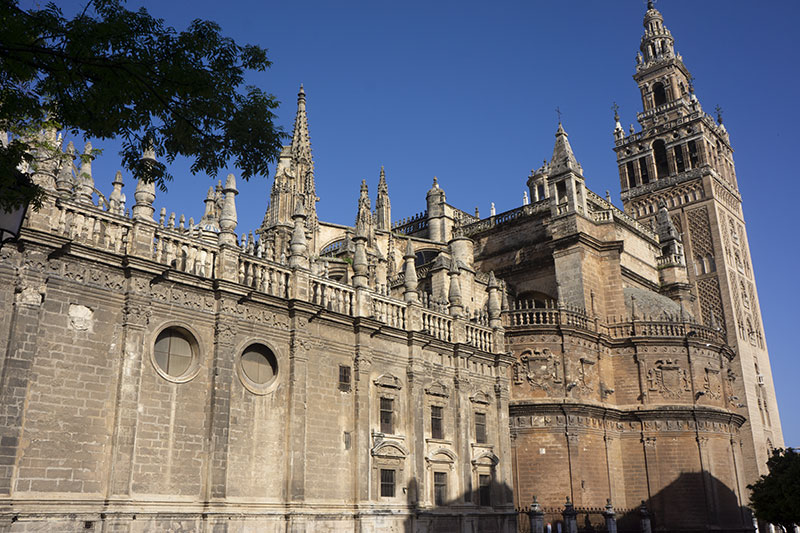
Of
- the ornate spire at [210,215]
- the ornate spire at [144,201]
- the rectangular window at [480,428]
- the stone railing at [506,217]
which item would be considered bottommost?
the rectangular window at [480,428]

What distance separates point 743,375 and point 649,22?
36.3 meters

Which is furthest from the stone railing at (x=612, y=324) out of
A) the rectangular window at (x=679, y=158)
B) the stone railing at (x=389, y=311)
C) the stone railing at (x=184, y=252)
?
the rectangular window at (x=679, y=158)

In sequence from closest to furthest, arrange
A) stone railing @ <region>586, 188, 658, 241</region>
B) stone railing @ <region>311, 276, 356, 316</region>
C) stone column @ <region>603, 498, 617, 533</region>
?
stone railing @ <region>311, 276, 356, 316</region> < stone column @ <region>603, 498, 617, 533</region> < stone railing @ <region>586, 188, 658, 241</region>

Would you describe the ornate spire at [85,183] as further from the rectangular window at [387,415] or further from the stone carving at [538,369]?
the stone carving at [538,369]

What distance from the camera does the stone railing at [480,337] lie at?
1091 inches

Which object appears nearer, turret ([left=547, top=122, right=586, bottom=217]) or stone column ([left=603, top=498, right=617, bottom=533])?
stone column ([left=603, top=498, right=617, bottom=533])

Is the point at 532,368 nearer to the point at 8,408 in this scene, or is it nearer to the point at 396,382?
the point at 396,382

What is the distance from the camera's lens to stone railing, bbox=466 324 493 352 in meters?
27.7

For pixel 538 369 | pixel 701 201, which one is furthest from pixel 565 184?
pixel 701 201

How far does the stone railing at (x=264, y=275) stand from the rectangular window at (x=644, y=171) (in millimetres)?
49224

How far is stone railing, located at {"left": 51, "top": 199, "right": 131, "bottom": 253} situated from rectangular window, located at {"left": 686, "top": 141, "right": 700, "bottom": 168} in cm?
5355

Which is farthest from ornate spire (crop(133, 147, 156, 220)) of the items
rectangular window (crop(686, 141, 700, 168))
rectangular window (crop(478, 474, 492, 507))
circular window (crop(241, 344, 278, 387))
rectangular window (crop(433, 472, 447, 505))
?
rectangular window (crop(686, 141, 700, 168))

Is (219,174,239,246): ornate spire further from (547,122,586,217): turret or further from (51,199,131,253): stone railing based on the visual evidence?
(547,122,586,217): turret

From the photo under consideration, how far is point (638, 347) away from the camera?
34250 millimetres
